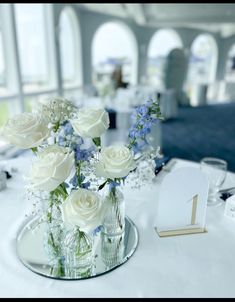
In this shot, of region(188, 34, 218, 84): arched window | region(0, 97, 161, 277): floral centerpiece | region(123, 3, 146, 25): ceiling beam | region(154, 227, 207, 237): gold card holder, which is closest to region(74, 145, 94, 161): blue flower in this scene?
region(0, 97, 161, 277): floral centerpiece

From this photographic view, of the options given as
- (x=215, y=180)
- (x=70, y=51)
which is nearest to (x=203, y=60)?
(x=70, y=51)

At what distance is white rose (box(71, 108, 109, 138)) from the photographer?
2.12 ft

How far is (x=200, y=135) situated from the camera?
5.38m

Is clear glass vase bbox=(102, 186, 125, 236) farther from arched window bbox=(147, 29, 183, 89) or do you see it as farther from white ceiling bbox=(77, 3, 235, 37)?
arched window bbox=(147, 29, 183, 89)

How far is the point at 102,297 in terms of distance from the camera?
68 cm

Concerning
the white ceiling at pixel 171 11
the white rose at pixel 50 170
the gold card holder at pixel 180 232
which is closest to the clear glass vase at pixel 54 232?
the white rose at pixel 50 170

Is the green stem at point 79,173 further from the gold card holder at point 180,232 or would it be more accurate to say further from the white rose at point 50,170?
the gold card holder at point 180,232

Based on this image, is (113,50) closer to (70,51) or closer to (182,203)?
(70,51)

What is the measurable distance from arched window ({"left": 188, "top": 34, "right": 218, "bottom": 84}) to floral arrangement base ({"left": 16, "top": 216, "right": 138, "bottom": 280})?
10.5m

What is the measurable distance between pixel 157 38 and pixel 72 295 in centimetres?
978

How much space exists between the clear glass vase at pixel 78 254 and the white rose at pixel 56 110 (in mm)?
316

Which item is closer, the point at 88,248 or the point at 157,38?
the point at 88,248

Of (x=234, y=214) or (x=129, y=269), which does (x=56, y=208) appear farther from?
(x=234, y=214)

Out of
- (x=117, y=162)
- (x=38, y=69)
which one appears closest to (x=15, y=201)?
(x=117, y=162)
